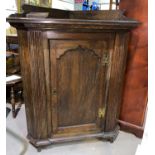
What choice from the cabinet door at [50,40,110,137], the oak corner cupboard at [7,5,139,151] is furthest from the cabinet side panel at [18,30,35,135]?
the cabinet door at [50,40,110,137]

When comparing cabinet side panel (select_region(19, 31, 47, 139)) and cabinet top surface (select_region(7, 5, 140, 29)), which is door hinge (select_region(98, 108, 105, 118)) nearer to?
cabinet side panel (select_region(19, 31, 47, 139))

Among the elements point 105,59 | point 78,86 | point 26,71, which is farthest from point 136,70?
point 26,71

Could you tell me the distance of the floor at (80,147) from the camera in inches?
56.1

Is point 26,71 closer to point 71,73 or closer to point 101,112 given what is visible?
point 71,73

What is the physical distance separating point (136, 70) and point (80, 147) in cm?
85

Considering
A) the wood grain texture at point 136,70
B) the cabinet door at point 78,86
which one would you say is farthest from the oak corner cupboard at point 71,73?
the wood grain texture at point 136,70

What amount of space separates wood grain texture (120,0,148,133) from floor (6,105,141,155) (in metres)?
0.20

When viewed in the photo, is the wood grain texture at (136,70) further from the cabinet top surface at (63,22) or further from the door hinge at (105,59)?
the door hinge at (105,59)

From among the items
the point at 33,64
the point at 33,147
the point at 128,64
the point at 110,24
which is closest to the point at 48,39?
the point at 33,64

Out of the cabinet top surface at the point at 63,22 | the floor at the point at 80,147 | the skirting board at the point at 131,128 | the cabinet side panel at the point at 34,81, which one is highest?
the cabinet top surface at the point at 63,22

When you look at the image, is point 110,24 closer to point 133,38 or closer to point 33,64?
point 133,38

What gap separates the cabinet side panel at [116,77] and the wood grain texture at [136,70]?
0.63ft

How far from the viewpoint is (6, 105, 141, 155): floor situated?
143 cm

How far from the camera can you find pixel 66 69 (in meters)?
1.21
